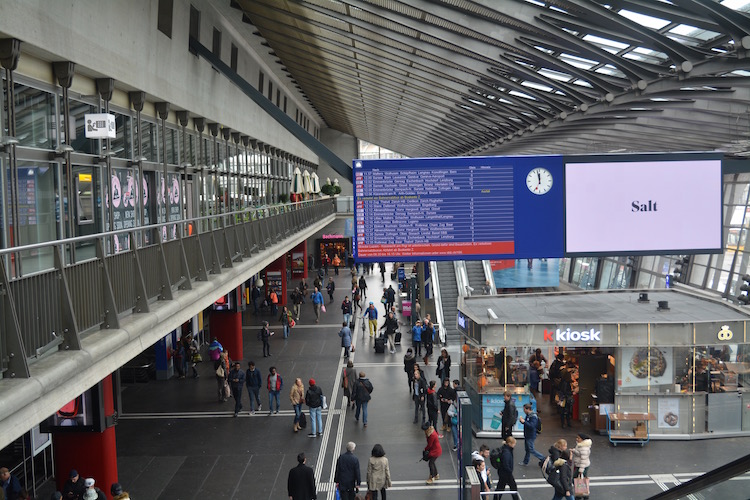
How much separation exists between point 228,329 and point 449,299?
10.5 metres

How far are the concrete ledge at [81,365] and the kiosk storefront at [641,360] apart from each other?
315 inches

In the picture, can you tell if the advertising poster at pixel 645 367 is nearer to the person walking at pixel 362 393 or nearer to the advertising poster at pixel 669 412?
the advertising poster at pixel 669 412

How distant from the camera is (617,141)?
2544 centimetres

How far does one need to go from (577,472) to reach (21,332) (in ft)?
34.6

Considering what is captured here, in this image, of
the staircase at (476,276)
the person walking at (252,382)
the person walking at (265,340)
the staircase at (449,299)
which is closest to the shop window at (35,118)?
the person walking at (252,382)

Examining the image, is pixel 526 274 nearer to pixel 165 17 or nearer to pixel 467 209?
pixel 467 209

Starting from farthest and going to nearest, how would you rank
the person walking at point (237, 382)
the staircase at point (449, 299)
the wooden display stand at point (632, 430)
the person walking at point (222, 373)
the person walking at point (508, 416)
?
the staircase at point (449, 299) < the person walking at point (222, 373) < the person walking at point (237, 382) < the wooden display stand at point (632, 430) < the person walking at point (508, 416)

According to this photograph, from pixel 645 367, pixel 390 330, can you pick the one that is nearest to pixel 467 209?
pixel 645 367

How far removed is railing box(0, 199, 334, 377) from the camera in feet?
19.5

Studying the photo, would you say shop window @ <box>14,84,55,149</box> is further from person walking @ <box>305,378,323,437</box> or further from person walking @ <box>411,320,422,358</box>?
person walking @ <box>411,320,422,358</box>

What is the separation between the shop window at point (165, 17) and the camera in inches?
624

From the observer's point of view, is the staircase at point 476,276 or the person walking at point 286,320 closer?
the person walking at point 286,320

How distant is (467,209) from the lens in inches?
586

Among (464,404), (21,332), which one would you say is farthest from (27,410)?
(464,404)
